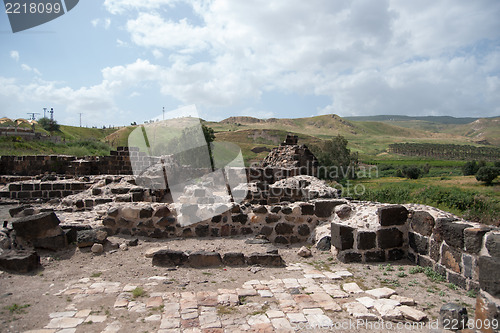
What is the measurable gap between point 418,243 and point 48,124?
64.7m

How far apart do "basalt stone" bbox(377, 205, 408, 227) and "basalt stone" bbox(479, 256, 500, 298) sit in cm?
224

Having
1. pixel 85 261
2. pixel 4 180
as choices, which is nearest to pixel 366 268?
pixel 85 261

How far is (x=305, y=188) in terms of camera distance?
11.0 m

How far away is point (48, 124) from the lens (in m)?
57.5

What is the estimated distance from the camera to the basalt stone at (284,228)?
691 centimetres

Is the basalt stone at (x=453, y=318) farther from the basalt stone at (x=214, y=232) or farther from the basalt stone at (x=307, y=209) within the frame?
the basalt stone at (x=214, y=232)

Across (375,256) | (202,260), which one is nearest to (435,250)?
(375,256)

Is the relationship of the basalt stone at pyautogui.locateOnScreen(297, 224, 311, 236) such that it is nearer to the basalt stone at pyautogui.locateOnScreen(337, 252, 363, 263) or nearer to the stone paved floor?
the basalt stone at pyautogui.locateOnScreen(337, 252, 363, 263)

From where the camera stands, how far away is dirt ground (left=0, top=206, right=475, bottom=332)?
11.8 ft

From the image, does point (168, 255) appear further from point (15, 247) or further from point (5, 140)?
point (5, 140)

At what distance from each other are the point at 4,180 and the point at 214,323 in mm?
15715

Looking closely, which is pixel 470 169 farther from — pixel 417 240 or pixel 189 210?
pixel 189 210

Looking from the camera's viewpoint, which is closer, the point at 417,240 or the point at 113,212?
the point at 417,240

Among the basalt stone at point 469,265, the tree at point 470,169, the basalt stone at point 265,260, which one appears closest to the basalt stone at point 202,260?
the basalt stone at point 265,260
